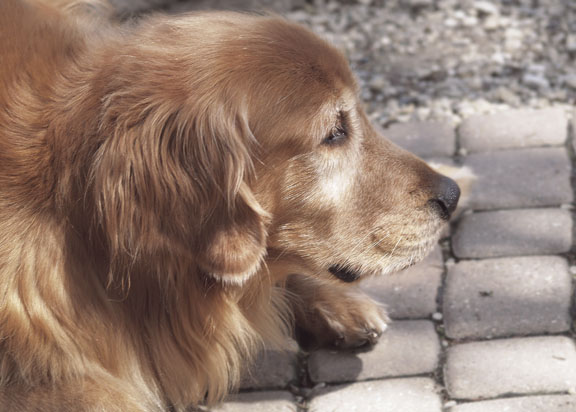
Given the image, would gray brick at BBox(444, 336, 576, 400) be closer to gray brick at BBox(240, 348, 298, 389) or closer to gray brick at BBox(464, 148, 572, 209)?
gray brick at BBox(240, 348, 298, 389)

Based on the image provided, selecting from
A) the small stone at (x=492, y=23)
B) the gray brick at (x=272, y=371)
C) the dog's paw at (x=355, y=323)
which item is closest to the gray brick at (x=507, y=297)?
the dog's paw at (x=355, y=323)

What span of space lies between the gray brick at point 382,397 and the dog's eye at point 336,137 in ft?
2.92

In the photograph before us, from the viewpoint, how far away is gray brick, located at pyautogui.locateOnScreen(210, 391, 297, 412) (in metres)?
3.14

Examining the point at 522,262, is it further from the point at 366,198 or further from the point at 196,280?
the point at 196,280

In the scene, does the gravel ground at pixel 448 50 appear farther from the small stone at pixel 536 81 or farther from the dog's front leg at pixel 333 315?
the dog's front leg at pixel 333 315

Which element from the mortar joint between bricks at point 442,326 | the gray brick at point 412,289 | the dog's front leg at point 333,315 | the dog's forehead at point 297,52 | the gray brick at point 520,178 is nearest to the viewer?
the dog's forehead at point 297,52

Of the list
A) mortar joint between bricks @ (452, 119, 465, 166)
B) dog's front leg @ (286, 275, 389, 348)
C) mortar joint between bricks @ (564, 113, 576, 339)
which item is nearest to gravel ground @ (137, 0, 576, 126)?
mortar joint between bricks @ (452, 119, 465, 166)

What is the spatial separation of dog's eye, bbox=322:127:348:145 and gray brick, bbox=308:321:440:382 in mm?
879

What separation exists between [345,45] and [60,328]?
3227 millimetres

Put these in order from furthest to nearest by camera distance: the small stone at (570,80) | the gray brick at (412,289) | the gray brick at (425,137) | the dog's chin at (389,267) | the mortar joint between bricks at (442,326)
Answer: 1. the small stone at (570,80)
2. the gray brick at (425,137)
3. the gray brick at (412,289)
4. the mortar joint between bricks at (442,326)
5. the dog's chin at (389,267)

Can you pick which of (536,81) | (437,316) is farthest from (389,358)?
(536,81)

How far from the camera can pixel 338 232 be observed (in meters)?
2.90

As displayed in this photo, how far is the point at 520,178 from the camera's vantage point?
4.06m

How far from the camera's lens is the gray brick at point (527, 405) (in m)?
2.88
